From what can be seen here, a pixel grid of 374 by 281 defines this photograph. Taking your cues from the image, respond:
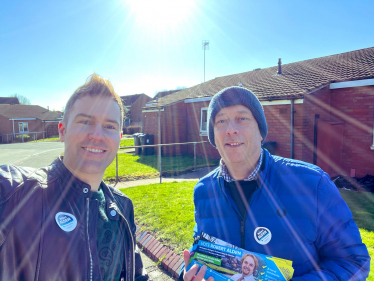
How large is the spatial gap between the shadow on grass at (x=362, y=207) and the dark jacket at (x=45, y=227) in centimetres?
502

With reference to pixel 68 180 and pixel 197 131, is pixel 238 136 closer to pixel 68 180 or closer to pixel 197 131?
pixel 68 180

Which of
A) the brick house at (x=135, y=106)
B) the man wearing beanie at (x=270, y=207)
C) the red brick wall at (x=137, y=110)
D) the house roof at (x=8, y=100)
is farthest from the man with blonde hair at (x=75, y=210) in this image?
the house roof at (x=8, y=100)

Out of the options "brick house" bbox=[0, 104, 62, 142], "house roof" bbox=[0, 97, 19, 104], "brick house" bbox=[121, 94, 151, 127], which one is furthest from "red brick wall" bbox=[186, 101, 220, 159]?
"house roof" bbox=[0, 97, 19, 104]

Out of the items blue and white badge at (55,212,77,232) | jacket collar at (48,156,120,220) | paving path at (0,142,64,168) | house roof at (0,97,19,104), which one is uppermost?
house roof at (0,97,19,104)

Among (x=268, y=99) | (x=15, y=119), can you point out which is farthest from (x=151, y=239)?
(x=15, y=119)

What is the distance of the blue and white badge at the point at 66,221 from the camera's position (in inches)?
52.0

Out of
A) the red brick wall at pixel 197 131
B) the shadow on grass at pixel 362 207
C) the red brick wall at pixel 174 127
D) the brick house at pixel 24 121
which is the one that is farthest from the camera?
the brick house at pixel 24 121

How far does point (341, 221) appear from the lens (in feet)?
4.52

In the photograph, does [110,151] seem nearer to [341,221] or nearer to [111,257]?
[111,257]

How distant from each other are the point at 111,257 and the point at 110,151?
0.73 metres

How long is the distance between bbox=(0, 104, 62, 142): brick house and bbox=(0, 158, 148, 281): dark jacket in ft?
140

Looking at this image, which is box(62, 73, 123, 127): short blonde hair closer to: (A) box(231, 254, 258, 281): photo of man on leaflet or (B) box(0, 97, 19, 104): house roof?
(A) box(231, 254, 258, 281): photo of man on leaflet

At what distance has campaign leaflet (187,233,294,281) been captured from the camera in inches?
48.2

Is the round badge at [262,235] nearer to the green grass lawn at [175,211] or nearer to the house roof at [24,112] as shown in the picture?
the green grass lawn at [175,211]
